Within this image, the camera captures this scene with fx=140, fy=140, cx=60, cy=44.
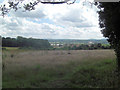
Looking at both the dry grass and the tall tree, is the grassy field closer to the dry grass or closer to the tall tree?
the dry grass

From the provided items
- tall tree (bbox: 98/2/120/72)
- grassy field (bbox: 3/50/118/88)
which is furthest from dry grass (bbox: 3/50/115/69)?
tall tree (bbox: 98/2/120/72)

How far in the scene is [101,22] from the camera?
4121 mm

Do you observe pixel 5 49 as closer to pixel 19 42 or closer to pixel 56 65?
pixel 19 42

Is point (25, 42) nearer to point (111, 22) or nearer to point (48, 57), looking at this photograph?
point (48, 57)

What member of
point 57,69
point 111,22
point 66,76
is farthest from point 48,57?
point 111,22

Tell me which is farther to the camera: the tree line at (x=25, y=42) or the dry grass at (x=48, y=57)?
the tree line at (x=25, y=42)

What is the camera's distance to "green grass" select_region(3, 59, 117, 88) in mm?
2834

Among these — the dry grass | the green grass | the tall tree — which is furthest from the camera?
the tall tree

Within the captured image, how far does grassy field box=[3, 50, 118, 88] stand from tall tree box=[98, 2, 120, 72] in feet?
2.08

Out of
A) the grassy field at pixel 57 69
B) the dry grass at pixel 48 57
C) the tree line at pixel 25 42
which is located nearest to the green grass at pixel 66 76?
the grassy field at pixel 57 69

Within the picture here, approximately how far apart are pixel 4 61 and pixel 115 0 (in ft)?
10.5

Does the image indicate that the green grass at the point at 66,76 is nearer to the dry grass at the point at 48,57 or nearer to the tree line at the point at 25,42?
the dry grass at the point at 48,57

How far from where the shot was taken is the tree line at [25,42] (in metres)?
3.12

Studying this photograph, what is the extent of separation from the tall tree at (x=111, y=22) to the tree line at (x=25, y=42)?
184 centimetres
